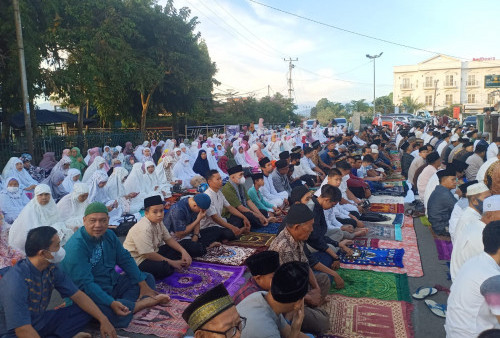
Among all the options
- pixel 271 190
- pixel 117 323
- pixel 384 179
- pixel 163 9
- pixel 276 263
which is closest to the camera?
pixel 276 263

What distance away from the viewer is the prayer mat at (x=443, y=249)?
485cm

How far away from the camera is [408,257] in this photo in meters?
4.91

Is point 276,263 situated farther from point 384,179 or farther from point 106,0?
point 106,0

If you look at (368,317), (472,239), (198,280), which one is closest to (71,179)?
(198,280)

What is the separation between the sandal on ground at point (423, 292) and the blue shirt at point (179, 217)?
2739 millimetres

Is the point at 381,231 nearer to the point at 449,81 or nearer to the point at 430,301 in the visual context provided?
the point at 430,301

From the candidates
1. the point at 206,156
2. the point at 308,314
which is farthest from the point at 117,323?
the point at 206,156

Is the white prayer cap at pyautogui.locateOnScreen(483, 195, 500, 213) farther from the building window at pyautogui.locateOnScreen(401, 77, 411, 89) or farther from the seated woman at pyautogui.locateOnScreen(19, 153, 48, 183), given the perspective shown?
the building window at pyautogui.locateOnScreen(401, 77, 411, 89)

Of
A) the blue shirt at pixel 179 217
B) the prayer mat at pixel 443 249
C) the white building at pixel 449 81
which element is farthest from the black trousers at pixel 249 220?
the white building at pixel 449 81

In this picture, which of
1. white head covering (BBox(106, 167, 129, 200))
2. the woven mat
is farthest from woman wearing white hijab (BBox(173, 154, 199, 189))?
the woven mat

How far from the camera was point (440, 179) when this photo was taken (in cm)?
553

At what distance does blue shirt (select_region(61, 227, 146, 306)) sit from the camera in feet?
10.9

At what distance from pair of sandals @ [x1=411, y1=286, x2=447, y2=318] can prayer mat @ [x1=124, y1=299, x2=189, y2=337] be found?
7.27 ft

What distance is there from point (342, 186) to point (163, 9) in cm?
1449
